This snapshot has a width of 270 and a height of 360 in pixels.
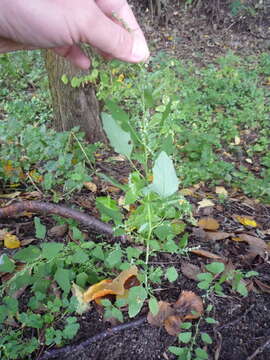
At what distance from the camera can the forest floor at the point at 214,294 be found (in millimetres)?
1349

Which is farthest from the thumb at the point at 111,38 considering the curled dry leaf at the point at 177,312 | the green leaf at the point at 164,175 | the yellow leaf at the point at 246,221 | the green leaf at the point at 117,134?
the yellow leaf at the point at 246,221

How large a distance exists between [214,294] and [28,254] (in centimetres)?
81

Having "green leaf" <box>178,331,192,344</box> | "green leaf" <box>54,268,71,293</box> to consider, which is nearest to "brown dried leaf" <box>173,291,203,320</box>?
"green leaf" <box>178,331,192,344</box>

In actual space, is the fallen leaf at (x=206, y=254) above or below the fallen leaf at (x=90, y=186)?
below

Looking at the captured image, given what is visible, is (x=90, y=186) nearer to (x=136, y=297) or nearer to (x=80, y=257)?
(x=80, y=257)

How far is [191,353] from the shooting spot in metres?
1.33

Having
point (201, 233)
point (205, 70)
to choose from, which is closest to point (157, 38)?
point (205, 70)

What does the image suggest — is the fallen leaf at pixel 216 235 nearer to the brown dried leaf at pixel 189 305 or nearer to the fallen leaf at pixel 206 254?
the fallen leaf at pixel 206 254

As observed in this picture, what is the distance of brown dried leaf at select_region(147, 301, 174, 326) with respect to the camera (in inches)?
56.1

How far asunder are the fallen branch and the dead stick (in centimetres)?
48

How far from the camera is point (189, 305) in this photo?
4.84 ft

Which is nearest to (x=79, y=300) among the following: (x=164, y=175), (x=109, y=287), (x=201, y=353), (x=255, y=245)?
(x=109, y=287)

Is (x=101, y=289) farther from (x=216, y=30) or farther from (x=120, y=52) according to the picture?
A: (x=216, y=30)

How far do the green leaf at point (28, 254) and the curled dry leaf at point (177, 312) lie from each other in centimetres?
51
